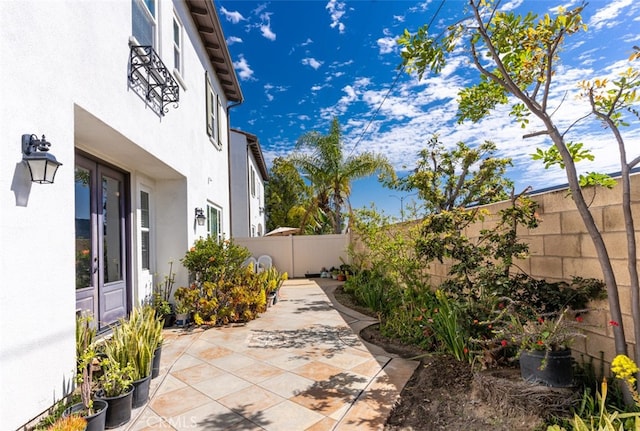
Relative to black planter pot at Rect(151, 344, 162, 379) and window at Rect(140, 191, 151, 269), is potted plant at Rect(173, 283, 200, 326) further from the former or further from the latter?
black planter pot at Rect(151, 344, 162, 379)

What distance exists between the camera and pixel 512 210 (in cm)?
374

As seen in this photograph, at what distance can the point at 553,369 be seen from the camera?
276cm

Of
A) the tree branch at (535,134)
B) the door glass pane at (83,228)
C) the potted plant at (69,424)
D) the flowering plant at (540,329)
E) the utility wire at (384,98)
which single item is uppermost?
the utility wire at (384,98)

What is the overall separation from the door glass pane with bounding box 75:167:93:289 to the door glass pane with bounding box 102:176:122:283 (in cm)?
36

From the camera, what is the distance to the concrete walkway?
3.07 metres

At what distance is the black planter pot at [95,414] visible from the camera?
2.72 meters

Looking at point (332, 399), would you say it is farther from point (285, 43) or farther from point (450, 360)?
point (285, 43)

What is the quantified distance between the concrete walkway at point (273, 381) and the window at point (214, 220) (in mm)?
3348

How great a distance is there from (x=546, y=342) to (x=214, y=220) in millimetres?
8434

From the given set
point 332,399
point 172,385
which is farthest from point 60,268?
point 332,399

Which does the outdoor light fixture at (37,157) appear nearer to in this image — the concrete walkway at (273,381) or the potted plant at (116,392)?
the potted plant at (116,392)

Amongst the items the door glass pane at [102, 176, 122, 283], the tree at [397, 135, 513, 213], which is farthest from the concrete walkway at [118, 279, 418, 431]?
the tree at [397, 135, 513, 213]

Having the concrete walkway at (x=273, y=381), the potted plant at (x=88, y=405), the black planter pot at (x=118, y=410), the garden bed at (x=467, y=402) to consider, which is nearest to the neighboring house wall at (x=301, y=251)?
the concrete walkway at (x=273, y=381)

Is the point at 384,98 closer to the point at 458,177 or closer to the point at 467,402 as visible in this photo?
the point at 458,177
